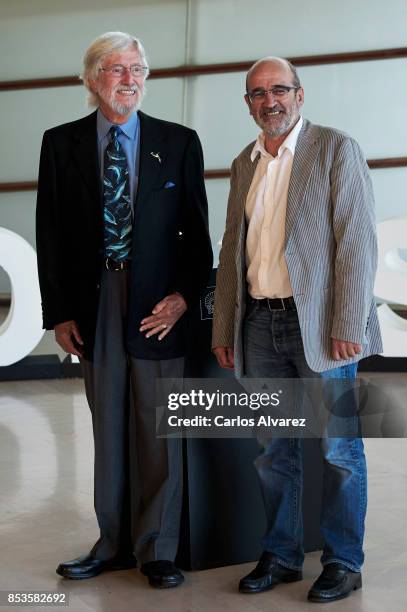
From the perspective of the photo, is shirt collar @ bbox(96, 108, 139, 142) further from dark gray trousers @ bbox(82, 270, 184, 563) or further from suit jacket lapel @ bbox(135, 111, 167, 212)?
dark gray trousers @ bbox(82, 270, 184, 563)

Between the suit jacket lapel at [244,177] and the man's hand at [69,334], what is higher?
the suit jacket lapel at [244,177]

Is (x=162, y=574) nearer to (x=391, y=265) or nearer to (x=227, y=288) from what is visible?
(x=227, y=288)

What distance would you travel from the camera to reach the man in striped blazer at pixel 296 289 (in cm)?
273

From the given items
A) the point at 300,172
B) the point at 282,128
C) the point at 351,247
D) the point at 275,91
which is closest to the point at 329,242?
the point at 351,247

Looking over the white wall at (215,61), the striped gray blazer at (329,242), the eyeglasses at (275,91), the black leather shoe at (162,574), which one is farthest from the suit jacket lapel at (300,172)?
the white wall at (215,61)

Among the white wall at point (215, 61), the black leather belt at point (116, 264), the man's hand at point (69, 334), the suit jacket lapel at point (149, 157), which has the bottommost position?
the man's hand at point (69, 334)

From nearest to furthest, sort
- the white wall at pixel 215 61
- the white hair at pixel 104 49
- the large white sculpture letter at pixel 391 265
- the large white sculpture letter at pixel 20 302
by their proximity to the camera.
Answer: the white hair at pixel 104 49 < the large white sculpture letter at pixel 391 265 < the large white sculpture letter at pixel 20 302 < the white wall at pixel 215 61

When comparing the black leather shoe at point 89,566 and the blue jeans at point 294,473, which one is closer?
the blue jeans at point 294,473

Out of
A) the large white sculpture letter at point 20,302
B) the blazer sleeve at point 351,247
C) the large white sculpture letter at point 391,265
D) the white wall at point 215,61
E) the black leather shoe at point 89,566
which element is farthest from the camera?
the white wall at point 215,61

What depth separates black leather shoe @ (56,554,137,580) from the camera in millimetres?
3127

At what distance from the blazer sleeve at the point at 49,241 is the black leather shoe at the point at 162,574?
0.83 meters

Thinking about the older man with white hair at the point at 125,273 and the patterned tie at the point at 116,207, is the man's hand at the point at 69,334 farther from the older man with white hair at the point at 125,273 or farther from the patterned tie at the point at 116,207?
the patterned tie at the point at 116,207

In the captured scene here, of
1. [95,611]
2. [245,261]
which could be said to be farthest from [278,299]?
[95,611]

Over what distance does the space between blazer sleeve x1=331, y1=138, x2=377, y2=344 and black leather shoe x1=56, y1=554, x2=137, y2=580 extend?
3.54ft
